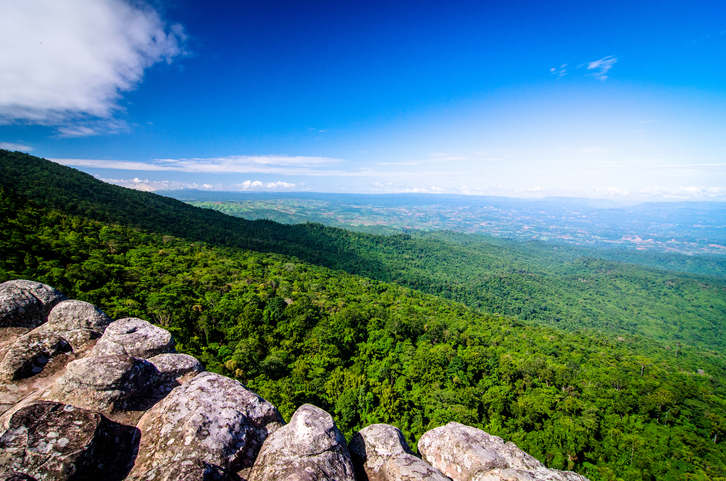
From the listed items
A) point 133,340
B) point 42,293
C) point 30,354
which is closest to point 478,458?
point 133,340

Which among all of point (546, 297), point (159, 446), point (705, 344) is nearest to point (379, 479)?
point (159, 446)

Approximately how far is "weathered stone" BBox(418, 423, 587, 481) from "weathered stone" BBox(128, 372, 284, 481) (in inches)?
224

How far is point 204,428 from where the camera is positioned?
6.16 meters

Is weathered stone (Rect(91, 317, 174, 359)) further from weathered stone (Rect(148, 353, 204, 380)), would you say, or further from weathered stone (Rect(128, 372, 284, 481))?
weathered stone (Rect(128, 372, 284, 481))

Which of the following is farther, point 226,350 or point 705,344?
point 705,344

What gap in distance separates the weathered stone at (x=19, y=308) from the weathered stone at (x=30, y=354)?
85.9 inches

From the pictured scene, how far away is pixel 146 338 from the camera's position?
9625 millimetres

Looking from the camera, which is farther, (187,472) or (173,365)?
(173,365)

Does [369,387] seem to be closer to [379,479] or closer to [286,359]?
[286,359]

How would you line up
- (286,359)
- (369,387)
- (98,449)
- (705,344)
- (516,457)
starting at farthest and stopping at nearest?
(705,344), (286,359), (369,387), (516,457), (98,449)

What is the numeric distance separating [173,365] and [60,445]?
3727 mm

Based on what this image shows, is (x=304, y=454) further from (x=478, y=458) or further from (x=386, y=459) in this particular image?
(x=478, y=458)

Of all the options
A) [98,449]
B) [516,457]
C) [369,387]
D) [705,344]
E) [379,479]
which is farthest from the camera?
[705,344]

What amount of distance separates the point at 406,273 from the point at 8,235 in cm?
11751
